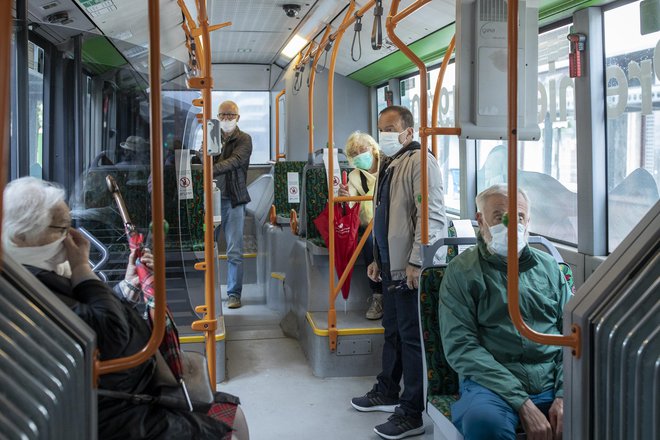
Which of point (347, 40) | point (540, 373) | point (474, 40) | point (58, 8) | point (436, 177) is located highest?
point (347, 40)

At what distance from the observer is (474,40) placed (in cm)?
243

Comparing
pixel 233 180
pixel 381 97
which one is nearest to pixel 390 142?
pixel 233 180

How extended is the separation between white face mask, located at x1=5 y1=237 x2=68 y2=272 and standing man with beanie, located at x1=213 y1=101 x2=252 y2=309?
376 cm

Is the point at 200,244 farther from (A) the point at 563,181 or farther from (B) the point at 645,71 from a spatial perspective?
(B) the point at 645,71

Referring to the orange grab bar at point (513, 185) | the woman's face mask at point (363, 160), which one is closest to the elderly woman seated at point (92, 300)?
the orange grab bar at point (513, 185)

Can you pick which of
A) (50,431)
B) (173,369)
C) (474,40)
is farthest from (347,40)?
(50,431)

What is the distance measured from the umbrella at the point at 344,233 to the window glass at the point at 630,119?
5.64 feet

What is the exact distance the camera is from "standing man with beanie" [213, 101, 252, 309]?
6016 mm

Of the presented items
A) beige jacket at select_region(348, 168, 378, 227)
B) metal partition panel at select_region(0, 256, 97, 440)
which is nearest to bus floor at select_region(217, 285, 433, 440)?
beige jacket at select_region(348, 168, 378, 227)

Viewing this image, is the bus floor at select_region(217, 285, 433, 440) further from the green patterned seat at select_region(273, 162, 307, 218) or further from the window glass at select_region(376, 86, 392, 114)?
the window glass at select_region(376, 86, 392, 114)

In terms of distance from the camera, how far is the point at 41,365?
4.01 ft

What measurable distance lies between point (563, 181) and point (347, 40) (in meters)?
3.75

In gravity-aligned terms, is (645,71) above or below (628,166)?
above

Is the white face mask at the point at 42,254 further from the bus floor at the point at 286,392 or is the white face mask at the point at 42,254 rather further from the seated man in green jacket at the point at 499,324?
the bus floor at the point at 286,392
